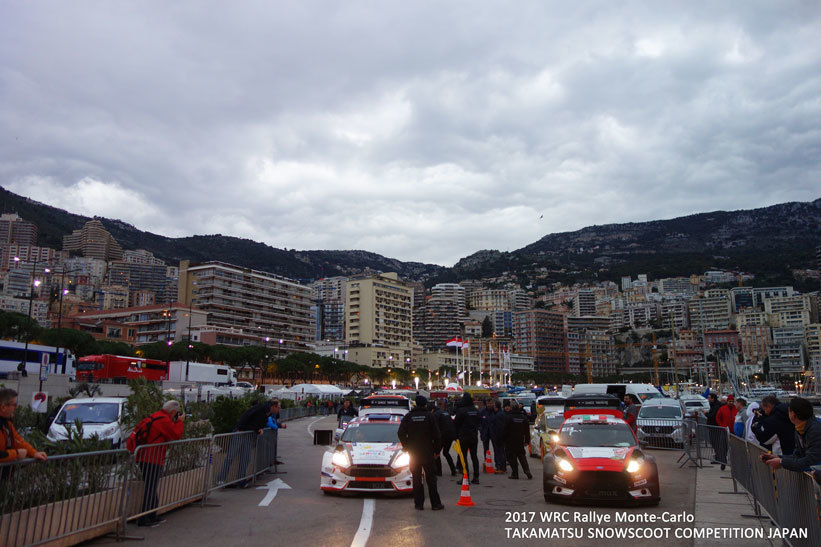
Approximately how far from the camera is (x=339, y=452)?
11758 millimetres

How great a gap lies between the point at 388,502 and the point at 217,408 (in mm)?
6294

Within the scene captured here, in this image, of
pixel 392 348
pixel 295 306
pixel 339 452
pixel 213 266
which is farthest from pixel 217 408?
pixel 392 348

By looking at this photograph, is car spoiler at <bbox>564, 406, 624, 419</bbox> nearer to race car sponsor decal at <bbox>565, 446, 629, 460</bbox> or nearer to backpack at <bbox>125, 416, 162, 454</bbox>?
race car sponsor decal at <bbox>565, 446, 629, 460</bbox>

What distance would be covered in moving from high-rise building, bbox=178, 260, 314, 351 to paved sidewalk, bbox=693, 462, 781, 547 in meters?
120

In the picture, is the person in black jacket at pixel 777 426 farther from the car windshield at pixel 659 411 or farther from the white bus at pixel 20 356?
the white bus at pixel 20 356

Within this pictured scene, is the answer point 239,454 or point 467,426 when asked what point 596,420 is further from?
point 239,454

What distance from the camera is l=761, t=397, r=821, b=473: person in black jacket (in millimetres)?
6020

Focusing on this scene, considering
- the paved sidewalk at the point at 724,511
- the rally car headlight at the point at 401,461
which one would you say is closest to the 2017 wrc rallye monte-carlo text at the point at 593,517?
the paved sidewalk at the point at 724,511

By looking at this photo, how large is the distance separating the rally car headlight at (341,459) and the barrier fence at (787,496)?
652 centimetres

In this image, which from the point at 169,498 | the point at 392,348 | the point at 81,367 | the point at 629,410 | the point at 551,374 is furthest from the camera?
the point at 551,374

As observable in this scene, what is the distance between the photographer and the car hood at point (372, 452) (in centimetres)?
1132

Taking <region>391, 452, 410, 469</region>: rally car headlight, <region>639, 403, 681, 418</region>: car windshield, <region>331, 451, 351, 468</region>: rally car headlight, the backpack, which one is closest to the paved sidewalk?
<region>391, 452, 410, 469</region>: rally car headlight

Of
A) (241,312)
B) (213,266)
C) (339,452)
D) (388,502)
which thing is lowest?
(388,502)

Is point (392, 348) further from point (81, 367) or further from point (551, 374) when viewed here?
point (81, 367)
